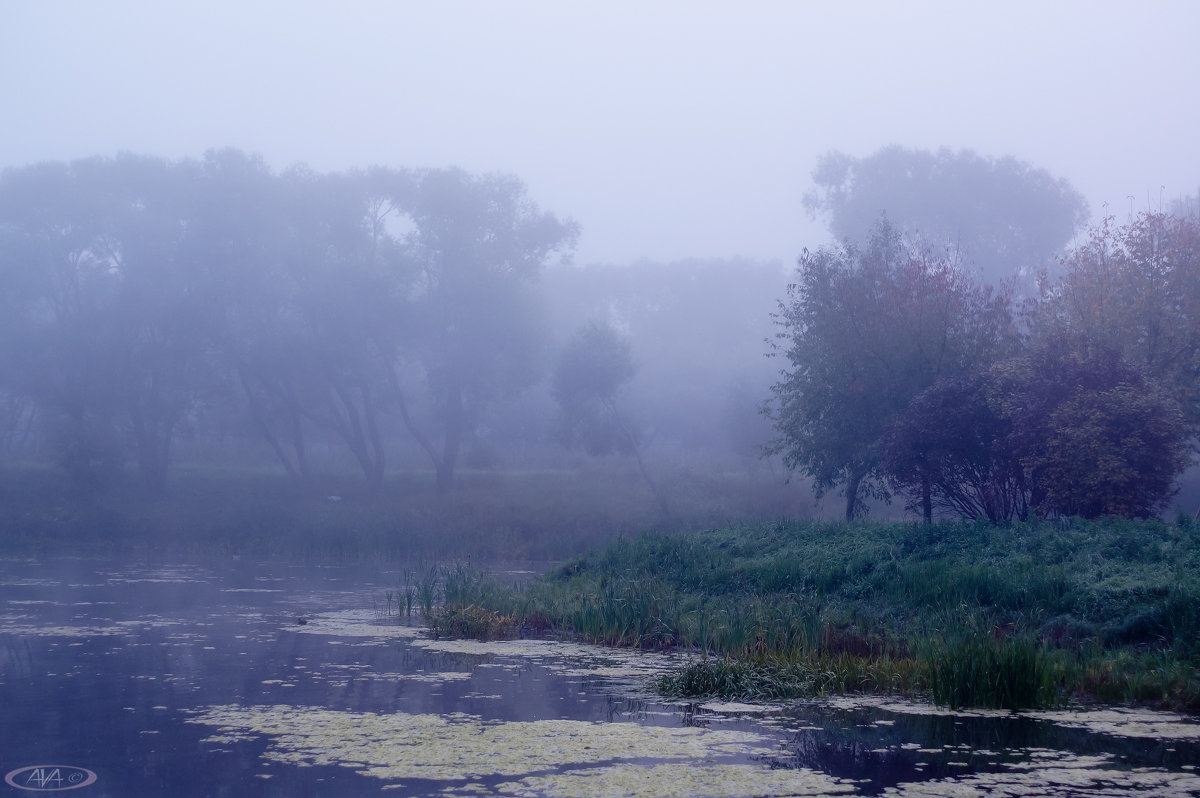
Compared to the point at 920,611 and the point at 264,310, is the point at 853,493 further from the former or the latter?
the point at 264,310

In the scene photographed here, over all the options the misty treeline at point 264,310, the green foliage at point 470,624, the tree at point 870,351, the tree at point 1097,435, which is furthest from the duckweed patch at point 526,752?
the misty treeline at point 264,310

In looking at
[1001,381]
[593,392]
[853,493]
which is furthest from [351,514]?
[1001,381]

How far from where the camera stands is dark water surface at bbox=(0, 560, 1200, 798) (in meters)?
8.53

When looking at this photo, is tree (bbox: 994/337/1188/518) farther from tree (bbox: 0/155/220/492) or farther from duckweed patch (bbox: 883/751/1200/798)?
tree (bbox: 0/155/220/492)

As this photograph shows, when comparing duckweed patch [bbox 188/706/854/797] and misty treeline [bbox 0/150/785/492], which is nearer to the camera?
duckweed patch [bbox 188/706/854/797]

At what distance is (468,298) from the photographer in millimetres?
49500

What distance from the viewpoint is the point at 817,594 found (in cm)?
1873

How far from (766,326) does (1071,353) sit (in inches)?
2829

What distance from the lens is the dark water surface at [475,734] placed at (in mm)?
8531

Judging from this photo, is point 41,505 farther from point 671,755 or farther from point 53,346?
point 671,755

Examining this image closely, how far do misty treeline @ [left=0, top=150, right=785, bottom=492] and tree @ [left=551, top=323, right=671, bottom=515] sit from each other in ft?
0.39

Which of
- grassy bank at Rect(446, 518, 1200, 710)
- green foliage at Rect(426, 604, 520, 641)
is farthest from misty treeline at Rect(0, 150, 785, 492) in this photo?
green foliage at Rect(426, 604, 520, 641)

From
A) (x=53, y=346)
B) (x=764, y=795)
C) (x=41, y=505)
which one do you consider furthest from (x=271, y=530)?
(x=764, y=795)

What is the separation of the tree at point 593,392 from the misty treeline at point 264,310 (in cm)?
12
